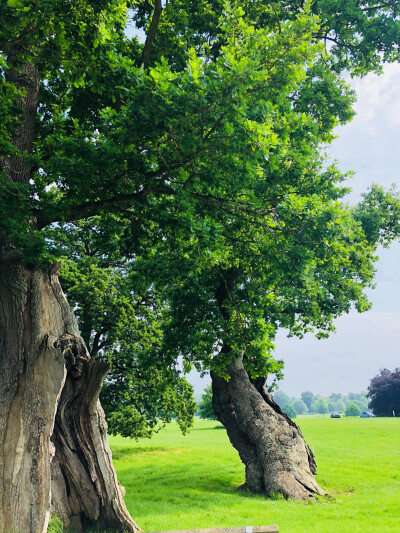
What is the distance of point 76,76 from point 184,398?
865 inches

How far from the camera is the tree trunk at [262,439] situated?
18.7 metres

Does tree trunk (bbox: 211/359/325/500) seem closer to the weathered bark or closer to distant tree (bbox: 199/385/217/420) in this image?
the weathered bark

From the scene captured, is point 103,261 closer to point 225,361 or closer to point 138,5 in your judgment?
point 225,361

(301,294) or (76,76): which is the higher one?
(76,76)

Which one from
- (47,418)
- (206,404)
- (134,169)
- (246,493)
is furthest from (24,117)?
(206,404)

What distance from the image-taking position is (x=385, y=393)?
289 feet

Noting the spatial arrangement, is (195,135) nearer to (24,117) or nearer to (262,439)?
(24,117)

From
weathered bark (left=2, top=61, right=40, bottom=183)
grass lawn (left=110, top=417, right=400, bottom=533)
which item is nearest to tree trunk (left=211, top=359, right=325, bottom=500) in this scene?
grass lawn (left=110, top=417, right=400, bottom=533)

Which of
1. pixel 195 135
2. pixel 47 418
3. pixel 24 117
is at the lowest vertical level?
pixel 47 418

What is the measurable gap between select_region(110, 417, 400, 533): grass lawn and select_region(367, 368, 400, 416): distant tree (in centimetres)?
5307

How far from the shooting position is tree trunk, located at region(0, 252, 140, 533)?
34.0 feet

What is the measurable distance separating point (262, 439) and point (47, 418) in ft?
37.9

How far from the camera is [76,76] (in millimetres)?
11391

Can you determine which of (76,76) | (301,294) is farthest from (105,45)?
(301,294)
